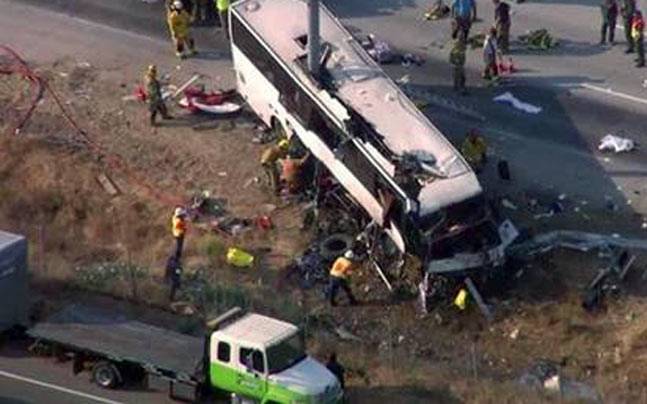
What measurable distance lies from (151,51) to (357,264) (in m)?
10.8

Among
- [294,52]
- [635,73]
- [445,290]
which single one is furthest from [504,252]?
[635,73]

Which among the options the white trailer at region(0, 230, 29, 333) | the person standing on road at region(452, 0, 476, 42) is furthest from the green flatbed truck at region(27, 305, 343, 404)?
the person standing on road at region(452, 0, 476, 42)

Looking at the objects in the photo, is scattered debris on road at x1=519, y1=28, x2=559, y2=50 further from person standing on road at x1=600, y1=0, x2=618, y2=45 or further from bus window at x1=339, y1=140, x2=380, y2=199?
bus window at x1=339, y1=140, x2=380, y2=199

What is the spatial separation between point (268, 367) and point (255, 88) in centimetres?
1042

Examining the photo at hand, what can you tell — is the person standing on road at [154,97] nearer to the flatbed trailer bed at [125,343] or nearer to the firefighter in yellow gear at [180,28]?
the firefighter in yellow gear at [180,28]

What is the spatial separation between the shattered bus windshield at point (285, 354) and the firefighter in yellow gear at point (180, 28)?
13.3 m

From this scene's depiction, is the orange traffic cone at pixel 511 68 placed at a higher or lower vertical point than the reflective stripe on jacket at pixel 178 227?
lower

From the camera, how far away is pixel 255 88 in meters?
38.4

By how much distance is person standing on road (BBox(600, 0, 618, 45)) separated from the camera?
4177 cm

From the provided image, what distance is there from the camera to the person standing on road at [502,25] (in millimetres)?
41562

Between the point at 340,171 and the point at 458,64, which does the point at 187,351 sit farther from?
the point at 458,64

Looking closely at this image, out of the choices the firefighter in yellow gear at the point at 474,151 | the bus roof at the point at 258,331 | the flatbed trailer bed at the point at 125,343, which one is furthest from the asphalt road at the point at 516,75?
the flatbed trailer bed at the point at 125,343

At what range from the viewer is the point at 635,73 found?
4103 cm

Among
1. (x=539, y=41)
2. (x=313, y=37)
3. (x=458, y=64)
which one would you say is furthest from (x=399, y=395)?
(x=539, y=41)
